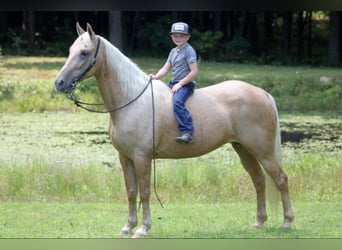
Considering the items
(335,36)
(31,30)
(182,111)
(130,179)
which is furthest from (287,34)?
(130,179)

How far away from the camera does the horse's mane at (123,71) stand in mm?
6508

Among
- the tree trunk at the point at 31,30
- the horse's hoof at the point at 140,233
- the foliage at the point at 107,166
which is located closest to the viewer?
the horse's hoof at the point at 140,233

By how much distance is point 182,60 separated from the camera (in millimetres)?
6691

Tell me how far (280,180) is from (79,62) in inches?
80.1

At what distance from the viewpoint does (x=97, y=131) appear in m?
10.2

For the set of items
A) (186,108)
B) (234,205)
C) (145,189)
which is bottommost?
(234,205)

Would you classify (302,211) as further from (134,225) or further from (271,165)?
(134,225)

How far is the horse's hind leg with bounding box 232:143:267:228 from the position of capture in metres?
7.09

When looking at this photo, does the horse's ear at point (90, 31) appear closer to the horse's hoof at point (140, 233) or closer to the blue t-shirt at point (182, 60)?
the blue t-shirt at point (182, 60)

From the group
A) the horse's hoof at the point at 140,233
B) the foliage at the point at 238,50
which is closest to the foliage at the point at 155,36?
the foliage at the point at 238,50

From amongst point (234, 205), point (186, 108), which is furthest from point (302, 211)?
point (186, 108)

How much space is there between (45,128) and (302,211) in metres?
3.87

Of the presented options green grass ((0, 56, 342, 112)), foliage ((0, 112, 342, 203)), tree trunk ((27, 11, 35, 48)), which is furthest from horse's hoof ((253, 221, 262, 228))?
tree trunk ((27, 11, 35, 48))

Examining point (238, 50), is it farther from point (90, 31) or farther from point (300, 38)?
point (90, 31)
